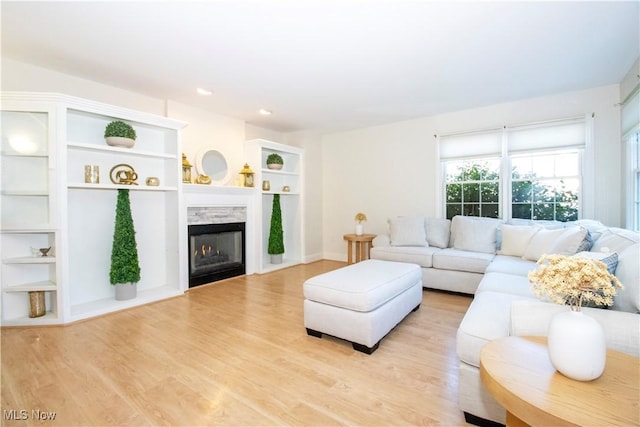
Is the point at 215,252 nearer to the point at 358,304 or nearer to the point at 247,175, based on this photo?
the point at 247,175

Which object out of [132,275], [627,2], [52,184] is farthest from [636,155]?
[52,184]

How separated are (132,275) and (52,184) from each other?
1.18m

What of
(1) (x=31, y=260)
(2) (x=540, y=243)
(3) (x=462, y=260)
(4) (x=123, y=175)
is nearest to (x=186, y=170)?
(4) (x=123, y=175)

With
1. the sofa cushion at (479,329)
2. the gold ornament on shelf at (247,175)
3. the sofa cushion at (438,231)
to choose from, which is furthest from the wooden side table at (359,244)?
the sofa cushion at (479,329)

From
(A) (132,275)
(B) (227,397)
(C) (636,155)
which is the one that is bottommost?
(B) (227,397)

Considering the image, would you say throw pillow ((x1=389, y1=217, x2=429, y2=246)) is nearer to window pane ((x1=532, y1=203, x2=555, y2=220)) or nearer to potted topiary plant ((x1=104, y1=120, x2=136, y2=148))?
window pane ((x1=532, y1=203, x2=555, y2=220))

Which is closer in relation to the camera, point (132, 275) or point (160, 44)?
point (160, 44)

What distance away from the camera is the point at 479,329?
156 centimetres

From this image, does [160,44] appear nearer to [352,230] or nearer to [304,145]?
[304,145]

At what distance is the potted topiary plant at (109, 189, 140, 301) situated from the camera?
321 centimetres

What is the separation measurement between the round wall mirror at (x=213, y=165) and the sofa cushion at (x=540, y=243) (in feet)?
13.7

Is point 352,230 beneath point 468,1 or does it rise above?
beneath

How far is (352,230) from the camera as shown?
576 cm

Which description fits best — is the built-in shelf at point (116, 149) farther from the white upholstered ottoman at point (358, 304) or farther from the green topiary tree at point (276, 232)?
the white upholstered ottoman at point (358, 304)
